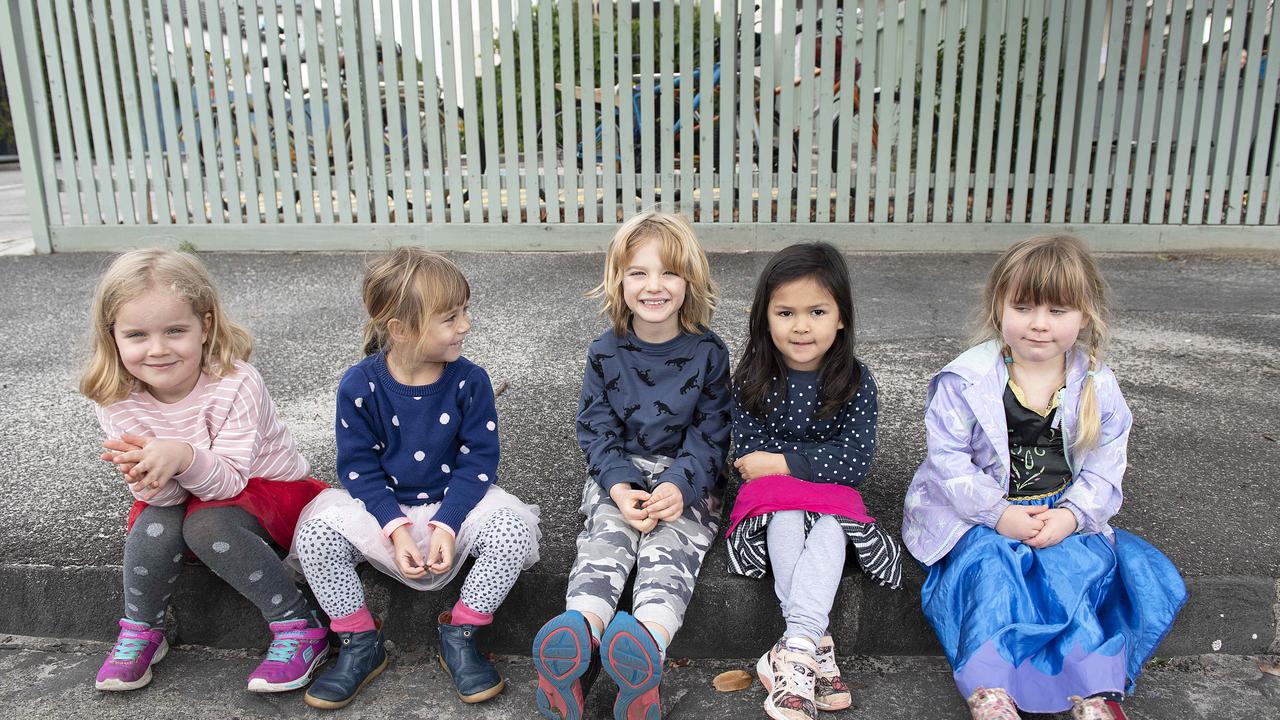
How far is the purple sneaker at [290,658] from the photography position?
240 centimetres

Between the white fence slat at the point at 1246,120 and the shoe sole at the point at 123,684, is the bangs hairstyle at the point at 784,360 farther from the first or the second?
the white fence slat at the point at 1246,120

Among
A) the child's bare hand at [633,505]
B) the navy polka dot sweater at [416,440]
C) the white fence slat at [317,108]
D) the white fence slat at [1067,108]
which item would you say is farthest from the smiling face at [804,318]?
the white fence slat at [317,108]

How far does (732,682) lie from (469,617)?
2.27ft

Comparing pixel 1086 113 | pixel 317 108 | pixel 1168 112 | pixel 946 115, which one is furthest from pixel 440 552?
pixel 1168 112

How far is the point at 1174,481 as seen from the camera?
301 centimetres

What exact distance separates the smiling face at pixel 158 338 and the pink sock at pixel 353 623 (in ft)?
2.44

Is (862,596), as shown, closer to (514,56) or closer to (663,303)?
(663,303)

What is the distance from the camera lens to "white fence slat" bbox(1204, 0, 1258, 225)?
6.07 meters

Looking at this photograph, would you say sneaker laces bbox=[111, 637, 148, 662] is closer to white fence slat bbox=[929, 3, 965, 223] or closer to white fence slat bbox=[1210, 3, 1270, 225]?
white fence slat bbox=[929, 3, 965, 223]

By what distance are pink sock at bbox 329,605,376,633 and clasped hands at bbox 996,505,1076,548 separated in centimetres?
163

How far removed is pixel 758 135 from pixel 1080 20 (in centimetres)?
213

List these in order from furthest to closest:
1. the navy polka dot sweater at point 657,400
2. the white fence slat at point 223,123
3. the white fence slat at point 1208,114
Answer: the white fence slat at point 223,123 → the white fence slat at point 1208,114 → the navy polka dot sweater at point 657,400

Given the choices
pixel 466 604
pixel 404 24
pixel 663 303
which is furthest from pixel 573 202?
pixel 466 604

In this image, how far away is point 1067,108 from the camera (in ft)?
20.4
